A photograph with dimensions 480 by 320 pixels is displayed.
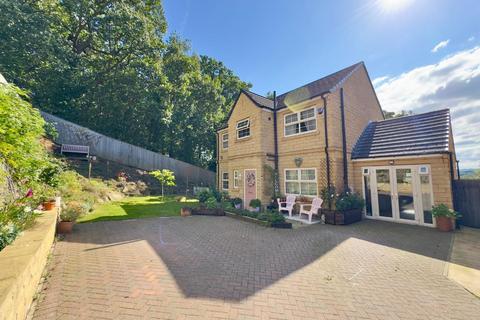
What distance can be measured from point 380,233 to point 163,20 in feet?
110

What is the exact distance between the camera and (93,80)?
2345 cm

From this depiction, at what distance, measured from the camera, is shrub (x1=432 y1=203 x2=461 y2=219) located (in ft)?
27.9

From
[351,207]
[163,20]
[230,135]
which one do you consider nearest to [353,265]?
[351,207]

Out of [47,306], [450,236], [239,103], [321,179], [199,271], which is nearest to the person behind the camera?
[47,306]

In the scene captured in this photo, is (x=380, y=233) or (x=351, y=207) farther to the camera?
(x=351, y=207)

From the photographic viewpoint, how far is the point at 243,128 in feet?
49.1

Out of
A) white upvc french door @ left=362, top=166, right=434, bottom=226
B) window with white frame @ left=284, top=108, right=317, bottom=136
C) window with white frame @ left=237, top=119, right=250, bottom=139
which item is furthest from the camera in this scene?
window with white frame @ left=237, top=119, right=250, bottom=139

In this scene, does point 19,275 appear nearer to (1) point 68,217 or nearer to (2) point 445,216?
(1) point 68,217

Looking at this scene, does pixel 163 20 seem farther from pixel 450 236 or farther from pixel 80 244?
pixel 450 236

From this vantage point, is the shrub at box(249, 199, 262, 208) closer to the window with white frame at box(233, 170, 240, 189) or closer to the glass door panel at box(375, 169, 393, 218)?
the window with white frame at box(233, 170, 240, 189)

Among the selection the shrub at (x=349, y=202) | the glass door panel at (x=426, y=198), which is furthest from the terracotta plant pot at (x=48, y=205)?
the glass door panel at (x=426, y=198)

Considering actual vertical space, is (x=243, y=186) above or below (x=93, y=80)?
below

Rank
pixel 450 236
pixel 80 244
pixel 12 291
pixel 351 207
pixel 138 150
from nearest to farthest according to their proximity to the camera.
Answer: pixel 12 291 < pixel 80 244 < pixel 450 236 < pixel 351 207 < pixel 138 150

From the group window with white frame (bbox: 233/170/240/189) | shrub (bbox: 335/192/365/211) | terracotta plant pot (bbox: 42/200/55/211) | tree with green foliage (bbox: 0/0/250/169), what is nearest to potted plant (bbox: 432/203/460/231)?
shrub (bbox: 335/192/365/211)
